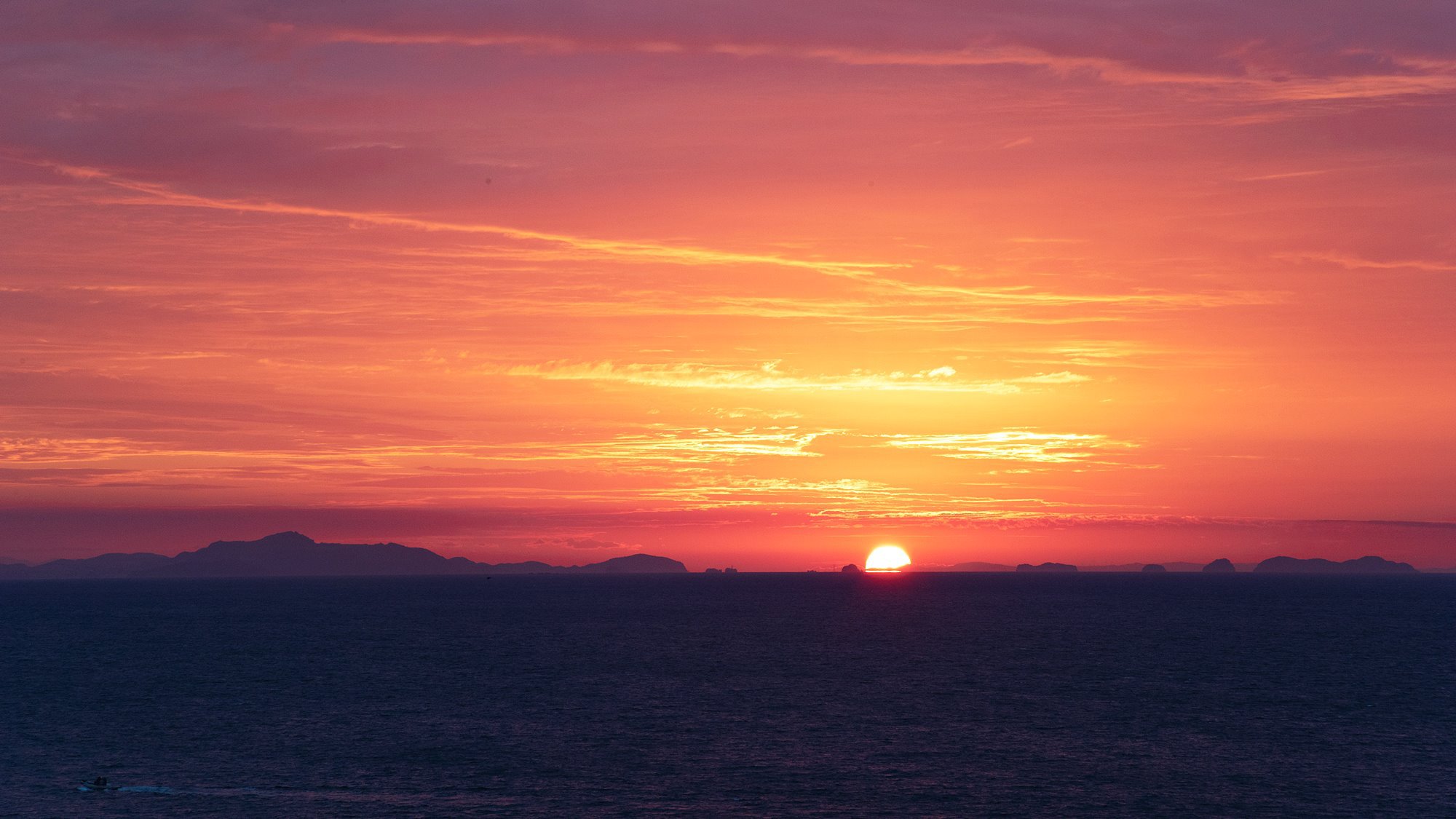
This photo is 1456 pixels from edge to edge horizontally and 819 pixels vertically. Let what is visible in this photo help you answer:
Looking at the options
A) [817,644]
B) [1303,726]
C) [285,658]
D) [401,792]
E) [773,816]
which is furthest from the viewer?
[817,644]

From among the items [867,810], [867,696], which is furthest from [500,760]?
[867,696]

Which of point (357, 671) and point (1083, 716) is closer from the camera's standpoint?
point (1083, 716)

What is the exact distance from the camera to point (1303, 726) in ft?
317

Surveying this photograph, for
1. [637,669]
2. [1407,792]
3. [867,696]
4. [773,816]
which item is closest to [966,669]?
[867,696]

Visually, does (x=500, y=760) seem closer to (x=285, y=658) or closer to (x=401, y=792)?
(x=401, y=792)

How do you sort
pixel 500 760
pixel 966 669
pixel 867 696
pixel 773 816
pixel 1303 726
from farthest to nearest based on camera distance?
1. pixel 966 669
2. pixel 867 696
3. pixel 1303 726
4. pixel 500 760
5. pixel 773 816

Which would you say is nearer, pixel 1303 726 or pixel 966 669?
pixel 1303 726

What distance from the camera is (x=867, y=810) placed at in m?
66.4

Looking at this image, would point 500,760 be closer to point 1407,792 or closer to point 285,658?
point 1407,792

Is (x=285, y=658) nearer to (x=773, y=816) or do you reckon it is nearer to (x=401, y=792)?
(x=401, y=792)

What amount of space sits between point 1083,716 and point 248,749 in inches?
2639

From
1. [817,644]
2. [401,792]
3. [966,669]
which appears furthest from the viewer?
[817,644]

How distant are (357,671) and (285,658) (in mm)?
22095

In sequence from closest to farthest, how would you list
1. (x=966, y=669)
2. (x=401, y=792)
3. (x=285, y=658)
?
1. (x=401, y=792)
2. (x=966, y=669)
3. (x=285, y=658)
